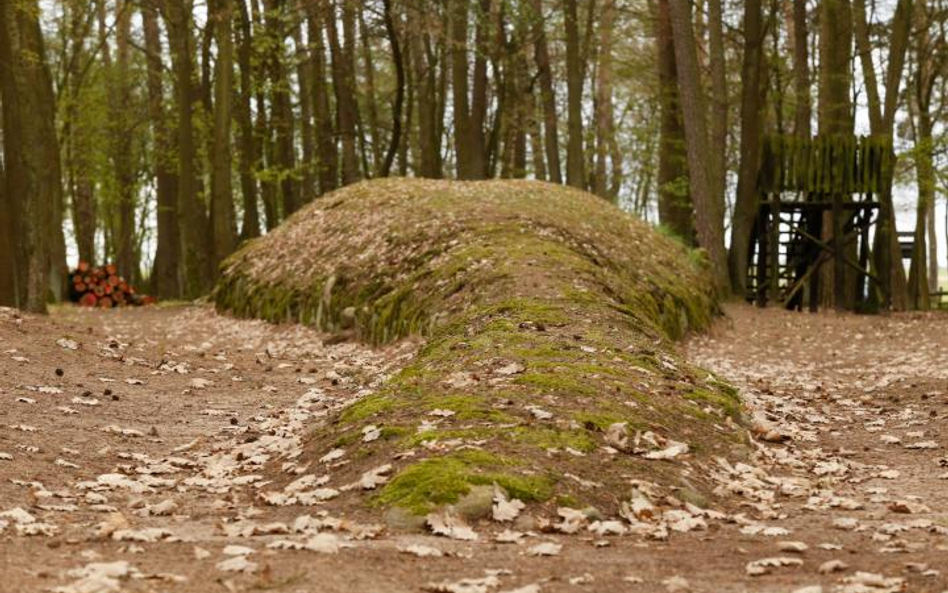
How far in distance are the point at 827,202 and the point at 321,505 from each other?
18.5 m

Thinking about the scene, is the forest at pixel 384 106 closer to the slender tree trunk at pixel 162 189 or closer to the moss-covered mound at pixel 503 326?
the slender tree trunk at pixel 162 189

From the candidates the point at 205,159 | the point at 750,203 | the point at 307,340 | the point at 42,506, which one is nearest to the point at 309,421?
the point at 42,506

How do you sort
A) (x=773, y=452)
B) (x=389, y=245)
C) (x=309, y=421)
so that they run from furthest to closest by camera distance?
(x=389, y=245), (x=309, y=421), (x=773, y=452)

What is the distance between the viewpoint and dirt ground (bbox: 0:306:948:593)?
4.31m

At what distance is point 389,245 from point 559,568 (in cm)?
1062

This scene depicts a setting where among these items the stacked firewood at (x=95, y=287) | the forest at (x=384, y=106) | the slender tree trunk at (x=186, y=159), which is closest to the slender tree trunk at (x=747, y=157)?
the forest at (x=384, y=106)

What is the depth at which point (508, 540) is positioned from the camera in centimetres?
495

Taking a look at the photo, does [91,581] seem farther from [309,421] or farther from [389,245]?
[389,245]

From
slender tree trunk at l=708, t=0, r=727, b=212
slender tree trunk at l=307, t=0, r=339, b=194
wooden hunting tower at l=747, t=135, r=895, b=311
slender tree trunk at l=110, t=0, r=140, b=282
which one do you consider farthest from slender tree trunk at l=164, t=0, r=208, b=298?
wooden hunting tower at l=747, t=135, r=895, b=311

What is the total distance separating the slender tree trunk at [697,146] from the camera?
19453mm

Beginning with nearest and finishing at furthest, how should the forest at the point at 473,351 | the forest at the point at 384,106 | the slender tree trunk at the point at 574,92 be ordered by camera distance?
the forest at the point at 473,351
the forest at the point at 384,106
the slender tree trunk at the point at 574,92

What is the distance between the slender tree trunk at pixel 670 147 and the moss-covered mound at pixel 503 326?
18.9 ft

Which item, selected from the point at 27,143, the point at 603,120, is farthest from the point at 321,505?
the point at 603,120

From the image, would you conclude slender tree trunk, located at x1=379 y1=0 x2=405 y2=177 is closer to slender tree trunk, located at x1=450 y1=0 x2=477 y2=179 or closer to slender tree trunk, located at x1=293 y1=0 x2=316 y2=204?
slender tree trunk, located at x1=450 y1=0 x2=477 y2=179
